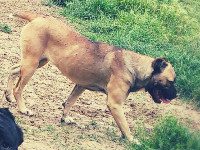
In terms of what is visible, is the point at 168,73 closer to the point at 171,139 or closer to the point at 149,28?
the point at 171,139

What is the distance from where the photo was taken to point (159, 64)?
6.53 meters

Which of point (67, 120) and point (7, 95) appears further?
point (7, 95)

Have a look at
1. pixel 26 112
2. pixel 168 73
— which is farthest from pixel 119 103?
pixel 26 112

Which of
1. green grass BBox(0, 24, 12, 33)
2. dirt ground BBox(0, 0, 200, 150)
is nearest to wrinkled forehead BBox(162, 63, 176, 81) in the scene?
dirt ground BBox(0, 0, 200, 150)

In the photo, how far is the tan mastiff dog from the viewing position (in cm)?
646

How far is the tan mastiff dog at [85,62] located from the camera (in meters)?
6.46

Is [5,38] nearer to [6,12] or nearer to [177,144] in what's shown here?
[6,12]

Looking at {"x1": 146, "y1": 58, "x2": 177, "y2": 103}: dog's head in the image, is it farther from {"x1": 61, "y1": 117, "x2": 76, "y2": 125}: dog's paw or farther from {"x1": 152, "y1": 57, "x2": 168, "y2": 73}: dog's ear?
{"x1": 61, "y1": 117, "x2": 76, "y2": 125}: dog's paw

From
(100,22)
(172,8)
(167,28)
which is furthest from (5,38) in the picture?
(172,8)

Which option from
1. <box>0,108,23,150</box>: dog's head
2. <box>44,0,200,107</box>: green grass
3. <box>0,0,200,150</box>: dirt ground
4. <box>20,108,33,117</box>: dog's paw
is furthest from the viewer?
<box>44,0,200,107</box>: green grass

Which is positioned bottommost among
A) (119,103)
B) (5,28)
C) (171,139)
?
(5,28)

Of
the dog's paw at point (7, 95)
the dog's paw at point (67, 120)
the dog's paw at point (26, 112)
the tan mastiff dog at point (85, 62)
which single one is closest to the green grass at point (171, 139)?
the tan mastiff dog at point (85, 62)

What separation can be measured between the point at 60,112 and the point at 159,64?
6.22 feet

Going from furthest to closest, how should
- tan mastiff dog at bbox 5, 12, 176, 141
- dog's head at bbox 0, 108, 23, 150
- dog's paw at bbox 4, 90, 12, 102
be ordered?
1. dog's paw at bbox 4, 90, 12, 102
2. tan mastiff dog at bbox 5, 12, 176, 141
3. dog's head at bbox 0, 108, 23, 150
